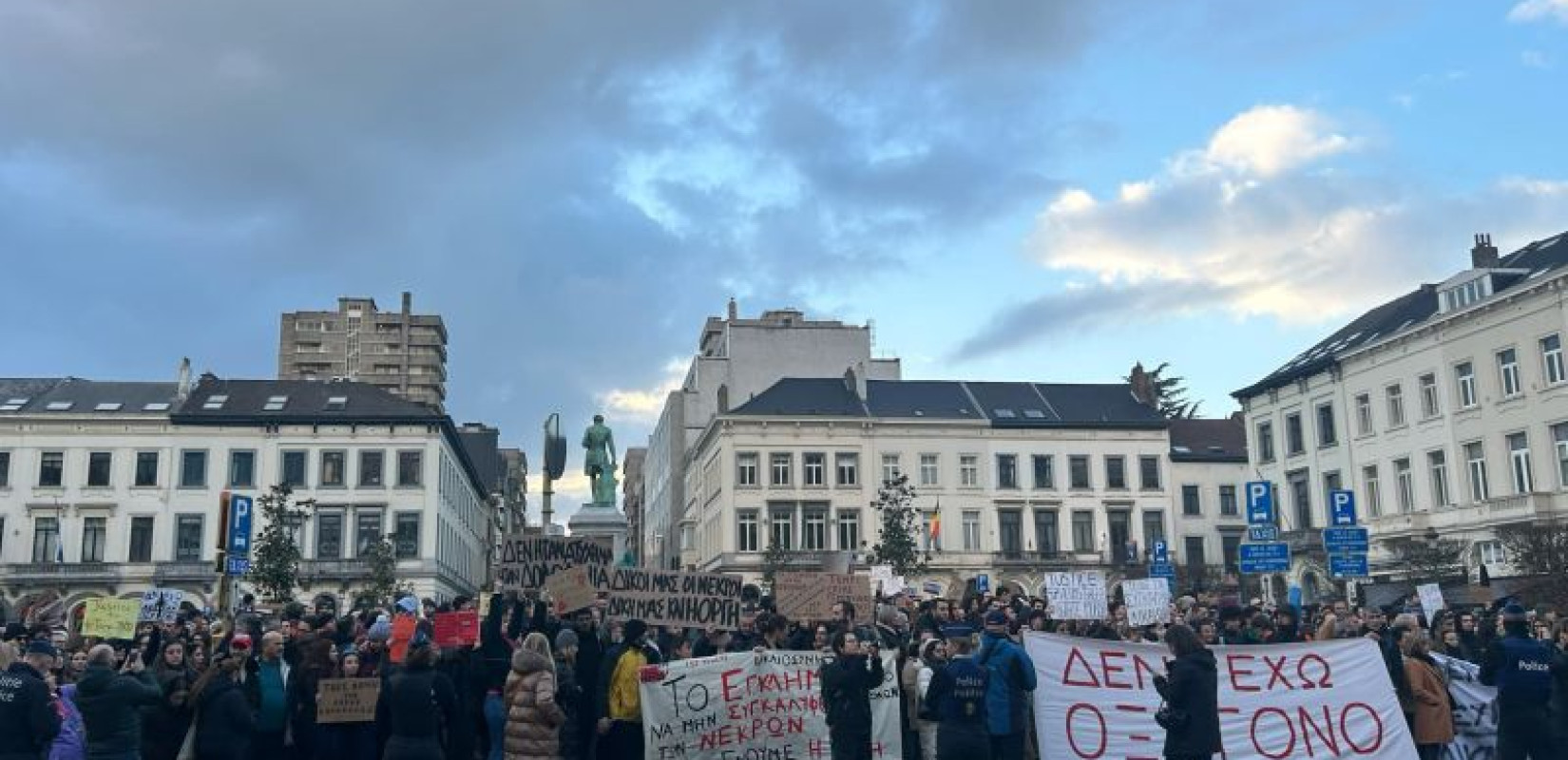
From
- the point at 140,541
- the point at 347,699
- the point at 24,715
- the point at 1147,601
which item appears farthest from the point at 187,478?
the point at 24,715

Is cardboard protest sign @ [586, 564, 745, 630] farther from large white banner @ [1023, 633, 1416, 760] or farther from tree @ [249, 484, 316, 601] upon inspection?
tree @ [249, 484, 316, 601]

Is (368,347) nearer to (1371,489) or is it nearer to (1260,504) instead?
(1371,489)

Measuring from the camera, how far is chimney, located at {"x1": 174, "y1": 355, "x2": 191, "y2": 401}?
233 ft

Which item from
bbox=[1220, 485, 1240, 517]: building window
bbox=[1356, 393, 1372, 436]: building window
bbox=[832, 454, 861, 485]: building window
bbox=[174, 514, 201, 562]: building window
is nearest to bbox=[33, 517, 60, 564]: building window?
bbox=[174, 514, 201, 562]: building window

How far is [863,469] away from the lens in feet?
244

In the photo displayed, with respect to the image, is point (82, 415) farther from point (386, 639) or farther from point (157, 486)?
point (386, 639)

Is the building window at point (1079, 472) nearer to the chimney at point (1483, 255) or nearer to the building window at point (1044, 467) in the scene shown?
the building window at point (1044, 467)

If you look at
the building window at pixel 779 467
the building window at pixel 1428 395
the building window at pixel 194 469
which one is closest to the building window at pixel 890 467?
the building window at pixel 779 467

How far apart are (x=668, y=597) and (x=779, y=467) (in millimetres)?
58922

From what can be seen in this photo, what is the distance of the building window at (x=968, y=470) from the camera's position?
75625 mm

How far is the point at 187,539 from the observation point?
68125 mm

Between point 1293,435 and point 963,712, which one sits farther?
point 1293,435

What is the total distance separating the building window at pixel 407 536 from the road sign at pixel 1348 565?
53941 millimetres

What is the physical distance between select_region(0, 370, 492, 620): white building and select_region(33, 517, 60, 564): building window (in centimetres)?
7
